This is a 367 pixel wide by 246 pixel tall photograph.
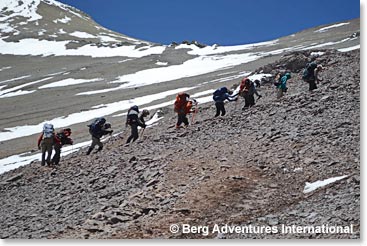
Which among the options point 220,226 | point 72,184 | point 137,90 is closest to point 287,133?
point 220,226

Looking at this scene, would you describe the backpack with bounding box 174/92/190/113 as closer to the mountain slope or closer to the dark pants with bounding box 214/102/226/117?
the mountain slope

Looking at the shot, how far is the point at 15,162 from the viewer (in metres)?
26.5

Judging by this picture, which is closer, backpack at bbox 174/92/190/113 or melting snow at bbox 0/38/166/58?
backpack at bbox 174/92/190/113

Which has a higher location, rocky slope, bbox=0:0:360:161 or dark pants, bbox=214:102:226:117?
rocky slope, bbox=0:0:360:161

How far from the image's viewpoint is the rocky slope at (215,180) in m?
9.16

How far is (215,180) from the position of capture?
35.1ft

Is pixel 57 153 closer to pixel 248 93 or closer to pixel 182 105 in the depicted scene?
pixel 182 105

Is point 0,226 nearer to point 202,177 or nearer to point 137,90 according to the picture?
point 202,177

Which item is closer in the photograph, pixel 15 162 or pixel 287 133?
pixel 287 133

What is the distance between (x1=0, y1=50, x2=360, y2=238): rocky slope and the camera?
30.0 ft

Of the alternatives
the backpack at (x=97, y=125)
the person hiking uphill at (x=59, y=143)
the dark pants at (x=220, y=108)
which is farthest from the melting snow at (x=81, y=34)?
the dark pants at (x=220, y=108)

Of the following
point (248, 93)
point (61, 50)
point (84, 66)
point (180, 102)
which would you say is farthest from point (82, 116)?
point (61, 50)

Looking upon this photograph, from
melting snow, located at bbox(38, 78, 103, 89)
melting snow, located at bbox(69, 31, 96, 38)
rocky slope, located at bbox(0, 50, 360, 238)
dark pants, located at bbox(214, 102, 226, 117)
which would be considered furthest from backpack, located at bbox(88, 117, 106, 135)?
melting snow, located at bbox(69, 31, 96, 38)

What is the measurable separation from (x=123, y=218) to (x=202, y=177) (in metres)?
2.22
